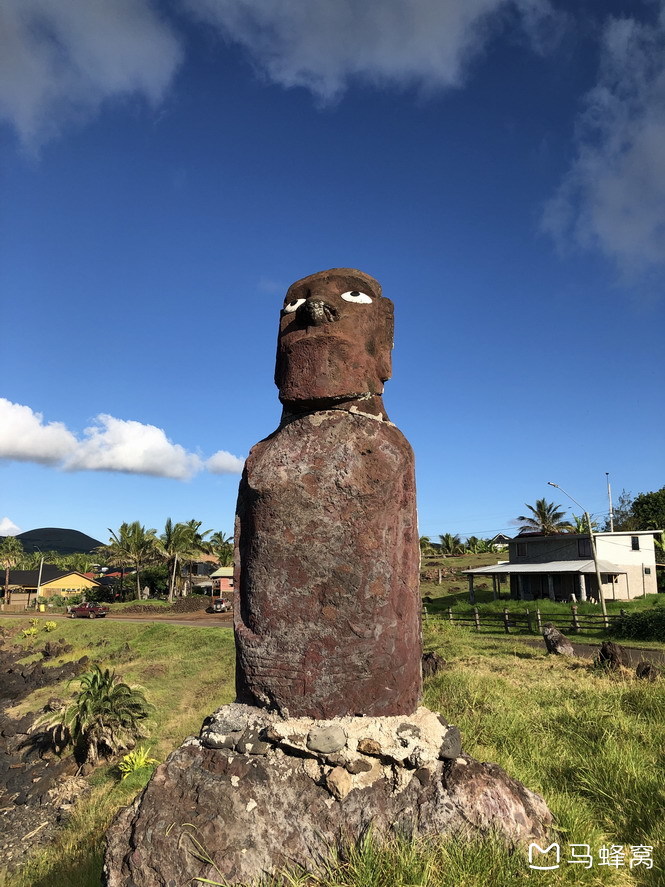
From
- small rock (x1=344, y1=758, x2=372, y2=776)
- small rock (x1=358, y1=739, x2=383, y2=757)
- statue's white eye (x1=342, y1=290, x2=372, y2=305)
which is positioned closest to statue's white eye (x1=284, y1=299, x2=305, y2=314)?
statue's white eye (x1=342, y1=290, x2=372, y2=305)

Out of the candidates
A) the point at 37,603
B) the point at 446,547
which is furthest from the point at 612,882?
the point at 446,547

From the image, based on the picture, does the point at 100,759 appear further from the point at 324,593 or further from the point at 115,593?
the point at 115,593

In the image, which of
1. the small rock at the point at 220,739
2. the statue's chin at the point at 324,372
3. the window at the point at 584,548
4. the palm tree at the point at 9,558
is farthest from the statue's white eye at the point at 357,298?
the palm tree at the point at 9,558

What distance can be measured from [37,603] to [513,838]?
5248 centimetres

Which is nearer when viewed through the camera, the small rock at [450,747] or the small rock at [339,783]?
the small rock at [339,783]

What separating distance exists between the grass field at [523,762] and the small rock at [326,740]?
0.64 meters

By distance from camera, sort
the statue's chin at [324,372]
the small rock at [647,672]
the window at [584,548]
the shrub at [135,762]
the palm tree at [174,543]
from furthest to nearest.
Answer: the palm tree at [174,543] → the window at [584,548] → the shrub at [135,762] → the small rock at [647,672] → the statue's chin at [324,372]

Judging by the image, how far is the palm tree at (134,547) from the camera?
47.6 metres
